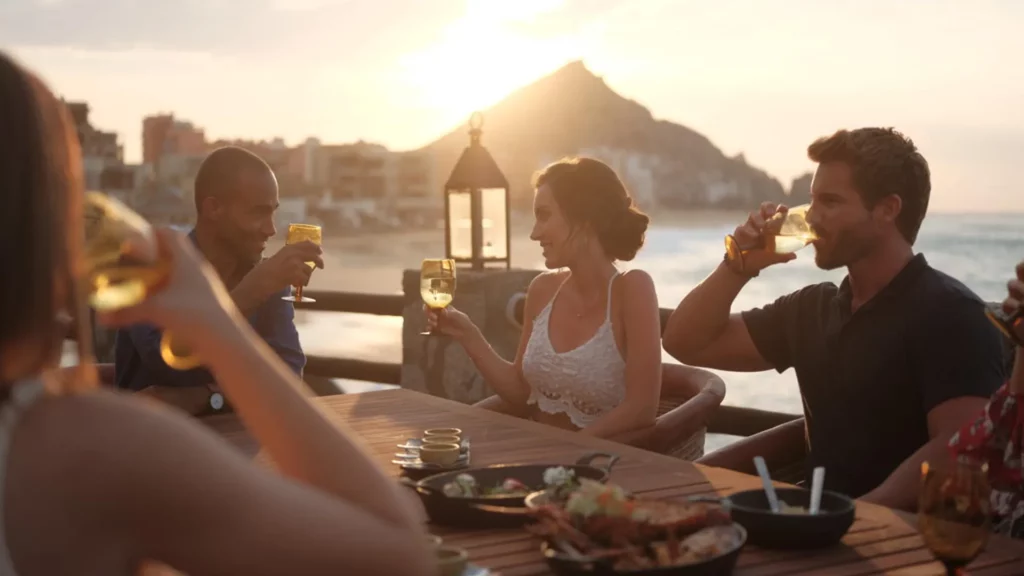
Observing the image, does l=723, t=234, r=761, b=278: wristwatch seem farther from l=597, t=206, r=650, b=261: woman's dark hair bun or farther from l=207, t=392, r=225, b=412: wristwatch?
l=207, t=392, r=225, b=412: wristwatch

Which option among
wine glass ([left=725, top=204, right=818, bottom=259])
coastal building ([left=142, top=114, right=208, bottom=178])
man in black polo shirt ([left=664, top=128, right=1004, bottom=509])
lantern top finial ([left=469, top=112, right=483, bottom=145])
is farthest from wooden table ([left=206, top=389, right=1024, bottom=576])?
coastal building ([left=142, top=114, right=208, bottom=178])

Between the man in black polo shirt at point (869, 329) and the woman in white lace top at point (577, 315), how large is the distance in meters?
0.38

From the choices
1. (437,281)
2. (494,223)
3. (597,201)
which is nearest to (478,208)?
(494,223)

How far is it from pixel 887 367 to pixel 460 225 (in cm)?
327

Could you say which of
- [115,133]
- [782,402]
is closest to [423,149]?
[115,133]

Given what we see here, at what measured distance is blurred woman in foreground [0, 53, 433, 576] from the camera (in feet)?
2.84

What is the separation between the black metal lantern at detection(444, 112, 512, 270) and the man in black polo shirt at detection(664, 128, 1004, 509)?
2.54 meters

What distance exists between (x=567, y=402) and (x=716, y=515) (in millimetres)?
1886

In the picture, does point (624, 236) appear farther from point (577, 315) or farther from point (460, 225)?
point (460, 225)

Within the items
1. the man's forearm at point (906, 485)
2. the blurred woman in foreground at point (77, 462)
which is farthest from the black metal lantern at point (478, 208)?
the blurred woman in foreground at point (77, 462)

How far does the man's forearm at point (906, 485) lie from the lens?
2523mm

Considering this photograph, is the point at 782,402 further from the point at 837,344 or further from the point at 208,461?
the point at 208,461

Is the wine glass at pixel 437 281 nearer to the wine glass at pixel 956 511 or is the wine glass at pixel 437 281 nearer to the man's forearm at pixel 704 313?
the man's forearm at pixel 704 313

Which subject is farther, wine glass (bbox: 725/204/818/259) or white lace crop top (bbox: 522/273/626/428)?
white lace crop top (bbox: 522/273/626/428)
